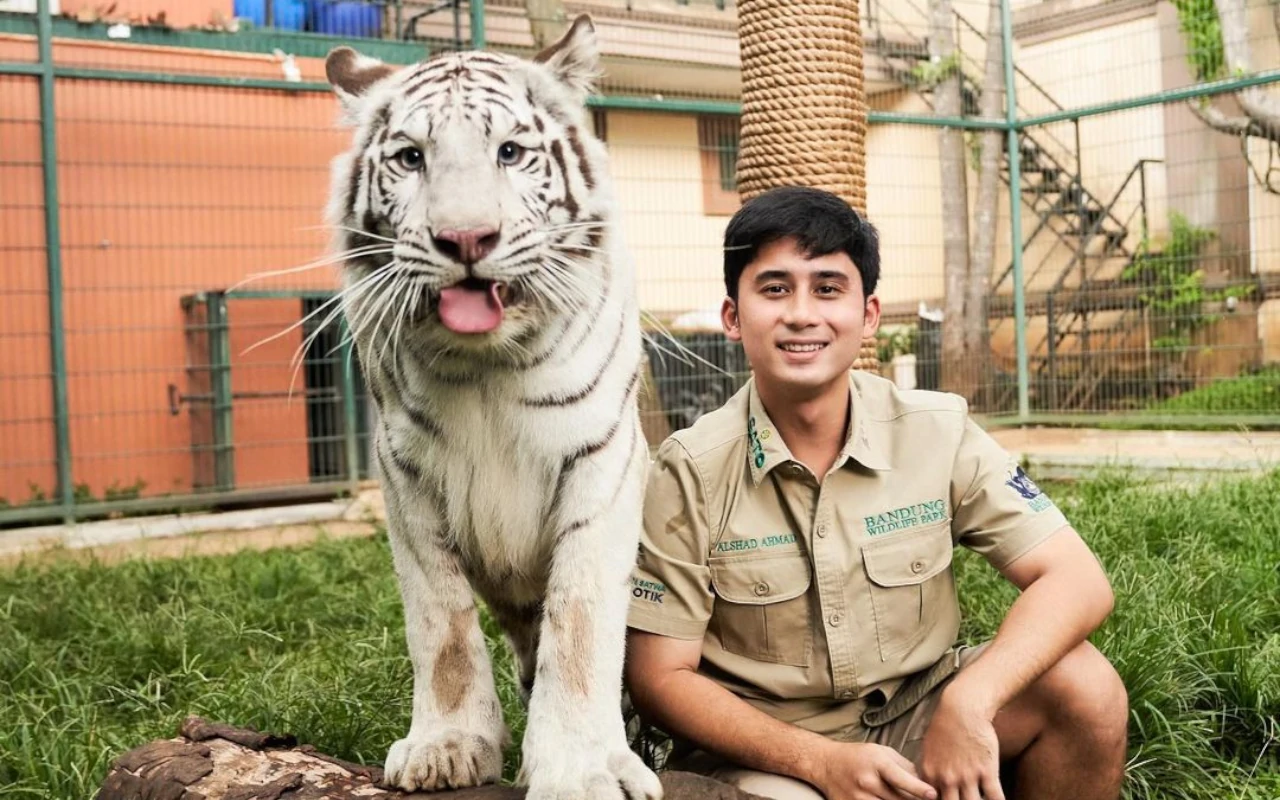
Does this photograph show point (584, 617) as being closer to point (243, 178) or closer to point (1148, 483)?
point (1148, 483)

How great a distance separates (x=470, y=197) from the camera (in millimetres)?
1812

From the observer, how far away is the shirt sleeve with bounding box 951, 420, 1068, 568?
2221 millimetres

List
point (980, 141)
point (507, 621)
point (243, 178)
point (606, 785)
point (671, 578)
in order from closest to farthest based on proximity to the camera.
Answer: point (606, 785), point (671, 578), point (507, 621), point (243, 178), point (980, 141)

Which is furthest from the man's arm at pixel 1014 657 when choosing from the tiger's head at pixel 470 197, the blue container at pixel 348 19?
the blue container at pixel 348 19

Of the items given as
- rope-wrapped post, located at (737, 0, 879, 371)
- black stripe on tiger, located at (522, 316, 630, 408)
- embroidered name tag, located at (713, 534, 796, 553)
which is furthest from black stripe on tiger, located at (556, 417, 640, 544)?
rope-wrapped post, located at (737, 0, 879, 371)

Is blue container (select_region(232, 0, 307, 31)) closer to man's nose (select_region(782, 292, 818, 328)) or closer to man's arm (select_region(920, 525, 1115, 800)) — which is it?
man's nose (select_region(782, 292, 818, 328))

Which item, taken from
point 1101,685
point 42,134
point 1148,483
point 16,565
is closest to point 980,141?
point 1148,483

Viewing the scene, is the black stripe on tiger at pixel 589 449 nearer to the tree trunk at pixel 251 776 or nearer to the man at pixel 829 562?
the man at pixel 829 562

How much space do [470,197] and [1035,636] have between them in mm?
1174

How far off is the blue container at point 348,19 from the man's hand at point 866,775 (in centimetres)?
610

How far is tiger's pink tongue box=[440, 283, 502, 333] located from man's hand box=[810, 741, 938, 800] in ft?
2.95

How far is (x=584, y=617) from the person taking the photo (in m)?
2.00

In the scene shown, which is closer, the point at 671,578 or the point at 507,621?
the point at 671,578

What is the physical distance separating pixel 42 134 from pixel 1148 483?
16.6 ft
